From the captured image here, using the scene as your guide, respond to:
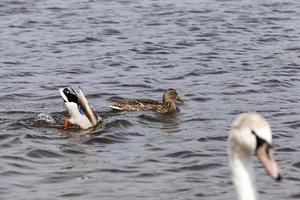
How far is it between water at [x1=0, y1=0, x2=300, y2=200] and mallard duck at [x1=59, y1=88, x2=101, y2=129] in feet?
0.83

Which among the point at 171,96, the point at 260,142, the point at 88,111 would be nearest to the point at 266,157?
the point at 260,142

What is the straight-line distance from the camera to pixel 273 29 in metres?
22.8

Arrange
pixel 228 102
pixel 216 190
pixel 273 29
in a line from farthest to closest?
1. pixel 273 29
2. pixel 228 102
3. pixel 216 190

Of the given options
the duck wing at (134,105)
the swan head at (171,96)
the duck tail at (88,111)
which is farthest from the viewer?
the swan head at (171,96)

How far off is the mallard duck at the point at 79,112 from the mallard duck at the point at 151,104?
Result: 78 centimetres

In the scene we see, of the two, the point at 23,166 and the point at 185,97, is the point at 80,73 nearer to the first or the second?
the point at 185,97

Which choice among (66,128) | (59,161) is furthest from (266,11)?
(59,161)

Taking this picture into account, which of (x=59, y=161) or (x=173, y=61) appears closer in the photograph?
(x=59, y=161)

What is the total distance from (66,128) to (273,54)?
23.7 ft

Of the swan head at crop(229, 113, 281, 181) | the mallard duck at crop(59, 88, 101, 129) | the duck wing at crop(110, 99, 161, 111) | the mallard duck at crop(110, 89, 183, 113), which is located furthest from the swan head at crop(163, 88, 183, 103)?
the swan head at crop(229, 113, 281, 181)

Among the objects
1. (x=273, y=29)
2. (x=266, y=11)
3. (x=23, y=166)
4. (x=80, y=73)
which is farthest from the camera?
(x=266, y=11)

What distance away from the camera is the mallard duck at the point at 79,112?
45.6 ft

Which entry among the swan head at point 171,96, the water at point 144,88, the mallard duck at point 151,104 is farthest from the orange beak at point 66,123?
the swan head at point 171,96

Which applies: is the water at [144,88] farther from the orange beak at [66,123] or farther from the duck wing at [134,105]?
the orange beak at [66,123]
